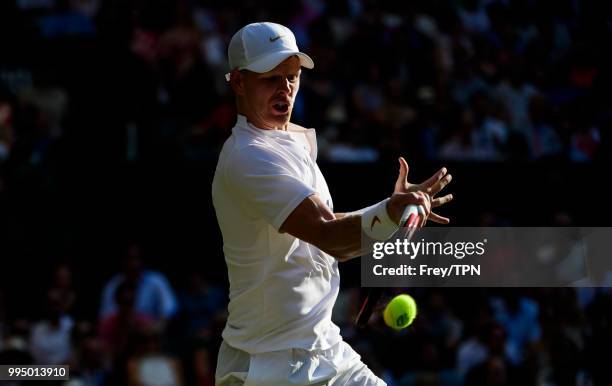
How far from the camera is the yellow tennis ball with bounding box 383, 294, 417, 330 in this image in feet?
16.6

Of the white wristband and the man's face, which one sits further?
the man's face

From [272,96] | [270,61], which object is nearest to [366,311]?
[272,96]

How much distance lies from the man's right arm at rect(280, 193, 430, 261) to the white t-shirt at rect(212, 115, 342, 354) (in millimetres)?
37

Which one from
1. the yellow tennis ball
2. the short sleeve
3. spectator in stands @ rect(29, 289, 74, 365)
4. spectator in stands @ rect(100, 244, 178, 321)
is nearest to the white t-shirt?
the short sleeve

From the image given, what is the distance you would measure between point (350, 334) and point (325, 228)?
15.5 feet

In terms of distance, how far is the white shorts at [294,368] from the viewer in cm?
447

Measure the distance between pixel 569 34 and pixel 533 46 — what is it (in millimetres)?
389

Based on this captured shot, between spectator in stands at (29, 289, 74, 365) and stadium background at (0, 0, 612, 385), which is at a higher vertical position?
stadium background at (0, 0, 612, 385)

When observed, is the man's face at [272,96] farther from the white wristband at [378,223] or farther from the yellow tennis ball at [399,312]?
the yellow tennis ball at [399,312]

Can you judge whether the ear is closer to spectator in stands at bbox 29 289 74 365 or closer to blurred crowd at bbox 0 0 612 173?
spectator in stands at bbox 29 289 74 365

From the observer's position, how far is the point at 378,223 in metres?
4.28

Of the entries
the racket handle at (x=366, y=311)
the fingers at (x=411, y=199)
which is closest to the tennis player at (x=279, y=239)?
the fingers at (x=411, y=199)

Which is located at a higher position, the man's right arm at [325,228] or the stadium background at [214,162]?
the stadium background at [214,162]

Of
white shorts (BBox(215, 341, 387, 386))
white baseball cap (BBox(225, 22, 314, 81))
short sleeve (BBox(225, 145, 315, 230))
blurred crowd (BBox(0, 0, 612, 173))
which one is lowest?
white shorts (BBox(215, 341, 387, 386))
